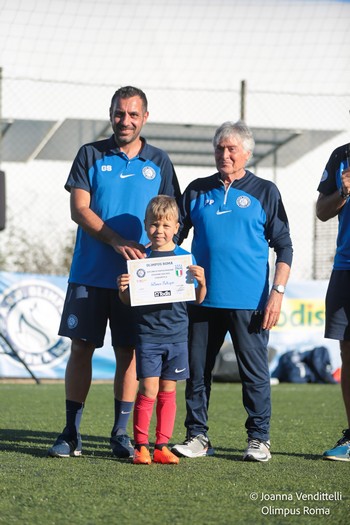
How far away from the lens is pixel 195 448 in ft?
16.6

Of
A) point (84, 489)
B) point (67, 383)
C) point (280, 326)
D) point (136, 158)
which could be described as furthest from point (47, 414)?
point (280, 326)

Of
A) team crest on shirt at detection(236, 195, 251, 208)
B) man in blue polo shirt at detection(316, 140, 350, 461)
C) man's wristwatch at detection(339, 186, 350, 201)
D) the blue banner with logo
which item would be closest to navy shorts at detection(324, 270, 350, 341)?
man in blue polo shirt at detection(316, 140, 350, 461)

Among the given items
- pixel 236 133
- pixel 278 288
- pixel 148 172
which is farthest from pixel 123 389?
pixel 236 133

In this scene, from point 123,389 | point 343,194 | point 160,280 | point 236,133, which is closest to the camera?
point 160,280

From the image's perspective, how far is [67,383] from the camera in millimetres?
5129

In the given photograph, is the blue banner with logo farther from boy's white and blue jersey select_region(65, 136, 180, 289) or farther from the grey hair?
the grey hair

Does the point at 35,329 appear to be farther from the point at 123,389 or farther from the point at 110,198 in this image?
the point at 110,198

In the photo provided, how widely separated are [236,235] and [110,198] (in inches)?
27.4

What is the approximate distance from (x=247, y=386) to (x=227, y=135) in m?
1.35

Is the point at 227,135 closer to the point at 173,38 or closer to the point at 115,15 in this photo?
the point at 115,15

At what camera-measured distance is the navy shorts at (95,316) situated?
5.02m

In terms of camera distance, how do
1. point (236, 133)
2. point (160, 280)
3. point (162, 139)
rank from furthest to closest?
1. point (162, 139)
2. point (236, 133)
3. point (160, 280)

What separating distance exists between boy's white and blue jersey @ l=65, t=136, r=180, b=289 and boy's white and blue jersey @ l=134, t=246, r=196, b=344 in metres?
0.25

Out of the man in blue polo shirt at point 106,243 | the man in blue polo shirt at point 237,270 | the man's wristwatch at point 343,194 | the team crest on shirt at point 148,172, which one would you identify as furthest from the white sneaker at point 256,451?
the team crest on shirt at point 148,172
